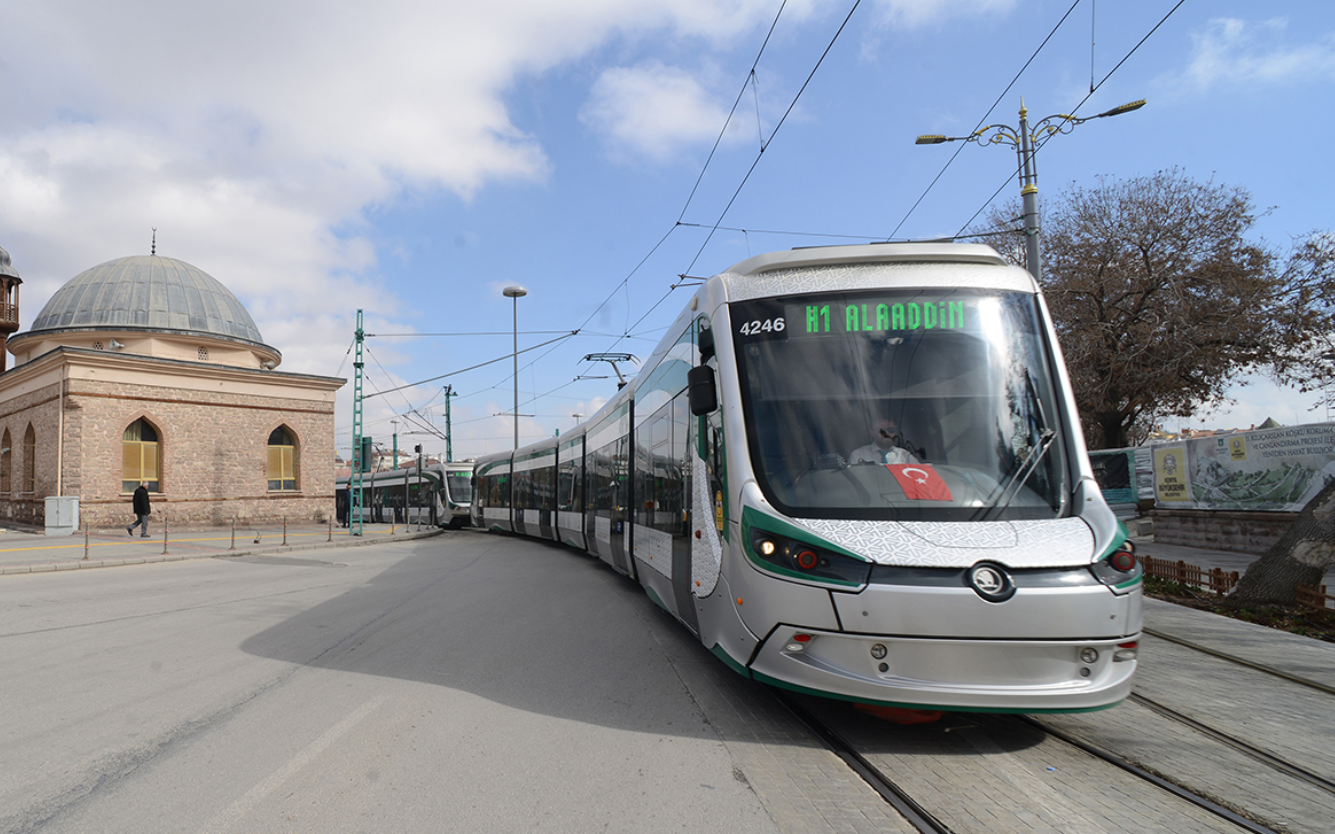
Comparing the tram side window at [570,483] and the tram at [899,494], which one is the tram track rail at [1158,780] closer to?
the tram at [899,494]

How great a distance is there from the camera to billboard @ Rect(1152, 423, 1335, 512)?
1551 cm

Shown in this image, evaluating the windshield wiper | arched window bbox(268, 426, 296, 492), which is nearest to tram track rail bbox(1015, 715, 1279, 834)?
the windshield wiper

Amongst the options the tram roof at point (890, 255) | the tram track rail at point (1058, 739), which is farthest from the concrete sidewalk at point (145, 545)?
the tram track rail at point (1058, 739)

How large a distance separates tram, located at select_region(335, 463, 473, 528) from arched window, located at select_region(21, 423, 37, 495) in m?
11.4

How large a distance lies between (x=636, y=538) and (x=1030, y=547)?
6009 millimetres

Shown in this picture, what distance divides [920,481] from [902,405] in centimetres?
55

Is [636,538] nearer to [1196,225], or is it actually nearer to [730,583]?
[730,583]

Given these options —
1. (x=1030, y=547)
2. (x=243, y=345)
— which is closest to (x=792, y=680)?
(x=1030, y=547)

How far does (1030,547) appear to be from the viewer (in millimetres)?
4371

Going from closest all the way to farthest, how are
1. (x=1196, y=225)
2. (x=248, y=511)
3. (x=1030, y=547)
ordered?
(x=1030, y=547), (x=1196, y=225), (x=248, y=511)

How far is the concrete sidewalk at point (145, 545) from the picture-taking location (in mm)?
16648

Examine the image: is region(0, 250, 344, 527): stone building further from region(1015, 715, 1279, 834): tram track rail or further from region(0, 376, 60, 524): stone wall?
region(1015, 715, 1279, 834): tram track rail

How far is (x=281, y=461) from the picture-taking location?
33.4 meters

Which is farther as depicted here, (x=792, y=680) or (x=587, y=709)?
(x=587, y=709)
